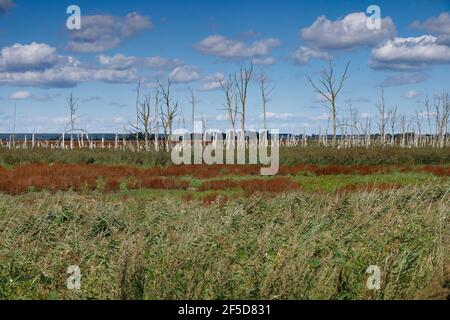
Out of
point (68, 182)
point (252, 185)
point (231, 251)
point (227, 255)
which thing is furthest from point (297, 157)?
point (227, 255)

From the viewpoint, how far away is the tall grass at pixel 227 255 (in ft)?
16.2

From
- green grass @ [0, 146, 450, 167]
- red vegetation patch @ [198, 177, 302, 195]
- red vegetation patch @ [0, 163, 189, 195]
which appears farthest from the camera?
green grass @ [0, 146, 450, 167]

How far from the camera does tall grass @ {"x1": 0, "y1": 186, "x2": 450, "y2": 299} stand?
4941 millimetres

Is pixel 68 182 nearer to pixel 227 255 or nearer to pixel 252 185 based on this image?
pixel 252 185

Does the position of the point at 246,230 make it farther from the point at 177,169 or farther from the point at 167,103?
the point at 167,103

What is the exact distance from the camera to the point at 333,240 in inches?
251

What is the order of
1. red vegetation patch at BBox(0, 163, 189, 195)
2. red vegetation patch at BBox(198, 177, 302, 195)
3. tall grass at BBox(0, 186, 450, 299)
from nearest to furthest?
1. tall grass at BBox(0, 186, 450, 299)
2. red vegetation patch at BBox(198, 177, 302, 195)
3. red vegetation patch at BBox(0, 163, 189, 195)

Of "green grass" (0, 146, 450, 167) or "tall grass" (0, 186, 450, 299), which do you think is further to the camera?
"green grass" (0, 146, 450, 167)

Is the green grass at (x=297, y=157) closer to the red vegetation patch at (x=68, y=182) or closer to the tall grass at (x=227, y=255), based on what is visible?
the red vegetation patch at (x=68, y=182)

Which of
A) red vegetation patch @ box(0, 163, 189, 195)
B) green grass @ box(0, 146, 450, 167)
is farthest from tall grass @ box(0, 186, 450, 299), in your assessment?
green grass @ box(0, 146, 450, 167)

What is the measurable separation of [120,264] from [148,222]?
7.94ft

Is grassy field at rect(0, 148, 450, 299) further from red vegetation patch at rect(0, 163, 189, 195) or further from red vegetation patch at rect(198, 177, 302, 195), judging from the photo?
red vegetation patch at rect(0, 163, 189, 195)

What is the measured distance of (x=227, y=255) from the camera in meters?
5.72

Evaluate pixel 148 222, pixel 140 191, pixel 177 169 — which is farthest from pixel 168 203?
pixel 177 169
